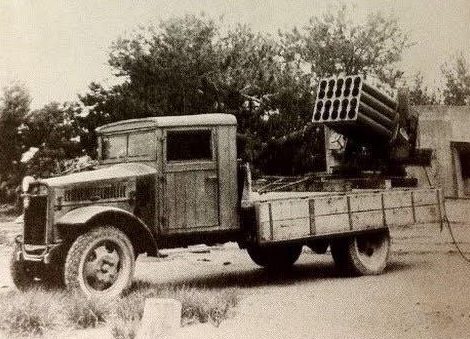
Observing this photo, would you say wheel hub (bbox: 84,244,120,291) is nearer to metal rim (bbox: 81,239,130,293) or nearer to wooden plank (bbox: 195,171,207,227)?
metal rim (bbox: 81,239,130,293)

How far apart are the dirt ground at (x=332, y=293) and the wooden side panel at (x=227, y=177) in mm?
521

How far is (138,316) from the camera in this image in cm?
328

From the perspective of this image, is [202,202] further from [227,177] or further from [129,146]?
[129,146]

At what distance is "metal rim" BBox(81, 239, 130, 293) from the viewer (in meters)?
3.85

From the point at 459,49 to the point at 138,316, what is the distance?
8.27ft

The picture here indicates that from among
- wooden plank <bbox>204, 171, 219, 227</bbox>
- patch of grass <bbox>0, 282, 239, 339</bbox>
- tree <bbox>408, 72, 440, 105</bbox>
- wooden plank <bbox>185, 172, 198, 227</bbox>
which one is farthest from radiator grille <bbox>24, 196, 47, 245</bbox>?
tree <bbox>408, 72, 440, 105</bbox>

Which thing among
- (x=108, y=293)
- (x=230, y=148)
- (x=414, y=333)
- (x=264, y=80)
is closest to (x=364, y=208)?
(x=230, y=148)

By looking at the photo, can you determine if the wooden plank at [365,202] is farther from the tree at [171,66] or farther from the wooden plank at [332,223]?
the tree at [171,66]

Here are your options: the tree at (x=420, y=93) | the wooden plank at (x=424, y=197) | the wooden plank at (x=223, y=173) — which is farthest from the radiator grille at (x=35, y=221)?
the wooden plank at (x=424, y=197)

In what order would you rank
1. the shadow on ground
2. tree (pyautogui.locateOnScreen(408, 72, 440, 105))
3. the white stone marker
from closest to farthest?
the white stone marker → the shadow on ground → tree (pyautogui.locateOnScreen(408, 72, 440, 105))

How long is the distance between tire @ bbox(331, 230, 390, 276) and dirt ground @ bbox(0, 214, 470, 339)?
0.11m

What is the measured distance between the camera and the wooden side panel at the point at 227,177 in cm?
454

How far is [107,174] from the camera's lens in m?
4.27

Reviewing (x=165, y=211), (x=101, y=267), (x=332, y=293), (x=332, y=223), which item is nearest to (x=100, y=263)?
(x=101, y=267)
